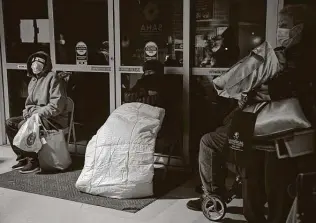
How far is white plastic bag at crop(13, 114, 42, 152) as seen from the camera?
Result: 4.39 meters

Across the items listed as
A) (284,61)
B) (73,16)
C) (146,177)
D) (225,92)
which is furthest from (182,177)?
(73,16)

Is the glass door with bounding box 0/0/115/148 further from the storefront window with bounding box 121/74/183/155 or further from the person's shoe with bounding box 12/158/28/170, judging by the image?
the person's shoe with bounding box 12/158/28/170

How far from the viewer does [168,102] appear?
15.1 ft

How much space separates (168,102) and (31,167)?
1605 mm

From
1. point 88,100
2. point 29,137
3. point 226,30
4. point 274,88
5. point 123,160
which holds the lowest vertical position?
point 123,160

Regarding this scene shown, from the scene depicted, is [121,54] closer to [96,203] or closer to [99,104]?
[99,104]

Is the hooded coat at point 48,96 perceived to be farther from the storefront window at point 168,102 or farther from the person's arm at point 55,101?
the storefront window at point 168,102

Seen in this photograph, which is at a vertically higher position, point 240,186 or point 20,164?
point 240,186

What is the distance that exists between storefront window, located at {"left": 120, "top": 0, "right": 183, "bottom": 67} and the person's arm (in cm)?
76

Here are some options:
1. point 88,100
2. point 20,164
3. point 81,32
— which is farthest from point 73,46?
point 20,164

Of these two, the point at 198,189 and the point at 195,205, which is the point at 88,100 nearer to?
the point at 198,189

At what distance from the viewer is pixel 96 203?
3.76 meters

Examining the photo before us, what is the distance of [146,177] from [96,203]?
475 millimetres

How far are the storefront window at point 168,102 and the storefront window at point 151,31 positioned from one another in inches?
9.0
